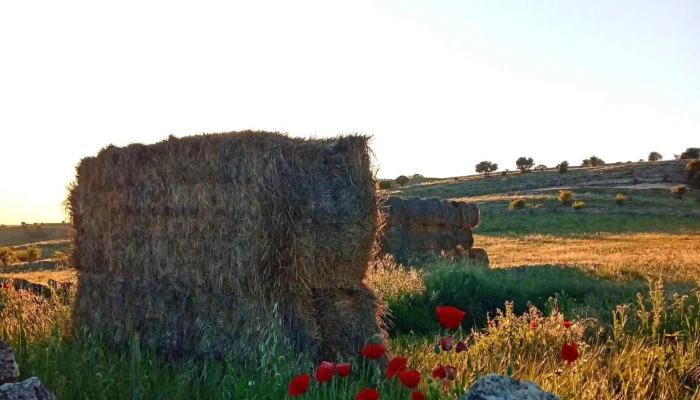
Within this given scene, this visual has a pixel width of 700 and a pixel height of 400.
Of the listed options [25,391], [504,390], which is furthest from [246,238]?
[504,390]

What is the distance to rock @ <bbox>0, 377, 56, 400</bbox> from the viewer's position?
12.8 ft

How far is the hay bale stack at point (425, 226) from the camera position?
19516 mm

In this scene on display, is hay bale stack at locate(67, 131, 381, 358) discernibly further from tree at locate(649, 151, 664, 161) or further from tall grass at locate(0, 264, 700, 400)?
tree at locate(649, 151, 664, 161)

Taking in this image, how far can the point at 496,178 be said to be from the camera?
80250 mm

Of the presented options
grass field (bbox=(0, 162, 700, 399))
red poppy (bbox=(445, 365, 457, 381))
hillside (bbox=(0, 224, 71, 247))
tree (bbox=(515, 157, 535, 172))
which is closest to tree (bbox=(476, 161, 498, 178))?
tree (bbox=(515, 157, 535, 172))

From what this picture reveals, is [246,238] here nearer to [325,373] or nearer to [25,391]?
[325,373]

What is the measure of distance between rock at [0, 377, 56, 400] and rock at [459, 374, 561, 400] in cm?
253

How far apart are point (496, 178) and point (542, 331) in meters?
74.4

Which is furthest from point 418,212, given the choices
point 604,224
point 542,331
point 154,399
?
point 604,224

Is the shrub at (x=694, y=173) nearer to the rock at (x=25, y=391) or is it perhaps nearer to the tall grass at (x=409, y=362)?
the tall grass at (x=409, y=362)

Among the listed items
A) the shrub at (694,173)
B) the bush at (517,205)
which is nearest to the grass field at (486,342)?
the bush at (517,205)

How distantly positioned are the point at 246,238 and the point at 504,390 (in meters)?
3.79

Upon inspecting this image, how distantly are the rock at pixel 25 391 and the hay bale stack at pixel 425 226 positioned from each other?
47.9 ft

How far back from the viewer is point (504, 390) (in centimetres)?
310
